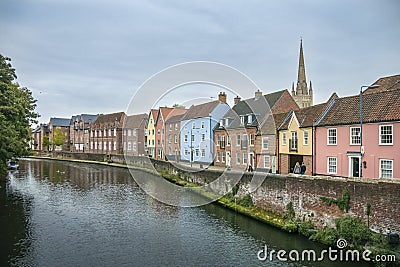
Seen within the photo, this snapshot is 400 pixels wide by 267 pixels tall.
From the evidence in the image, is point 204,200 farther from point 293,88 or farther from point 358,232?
point 293,88

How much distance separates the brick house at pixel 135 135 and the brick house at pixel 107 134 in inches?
487

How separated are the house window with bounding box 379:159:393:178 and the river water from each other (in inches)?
246

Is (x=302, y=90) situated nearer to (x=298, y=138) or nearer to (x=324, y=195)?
(x=298, y=138)

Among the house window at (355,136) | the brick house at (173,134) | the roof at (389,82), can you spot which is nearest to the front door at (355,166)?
the house window at (355,136)

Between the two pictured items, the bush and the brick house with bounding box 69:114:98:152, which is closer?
the bush

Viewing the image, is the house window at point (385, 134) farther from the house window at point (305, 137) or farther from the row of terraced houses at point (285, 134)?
the house window at point (305, 137)

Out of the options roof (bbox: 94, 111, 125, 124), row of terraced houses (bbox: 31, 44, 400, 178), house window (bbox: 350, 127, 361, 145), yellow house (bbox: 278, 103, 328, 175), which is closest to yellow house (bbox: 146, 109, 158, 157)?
row of terraced houses (bbox: 31, 44, 400, 178)

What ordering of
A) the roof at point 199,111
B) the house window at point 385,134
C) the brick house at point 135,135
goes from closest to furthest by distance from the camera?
the house window at point 385,134 < the roof at point 199,111 < the brick house at point 135,135

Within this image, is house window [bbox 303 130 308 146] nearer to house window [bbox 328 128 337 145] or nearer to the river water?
house window [bbox 328 128 337 145]

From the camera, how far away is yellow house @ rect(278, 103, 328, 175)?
996 inches

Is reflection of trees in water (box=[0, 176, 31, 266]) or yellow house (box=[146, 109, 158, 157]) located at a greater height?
yellow house (box=[146, 109, 158, 157])

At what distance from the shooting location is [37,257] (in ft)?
49.0

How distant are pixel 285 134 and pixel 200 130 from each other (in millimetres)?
17176

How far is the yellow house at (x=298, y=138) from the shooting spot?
25297 millimetres
